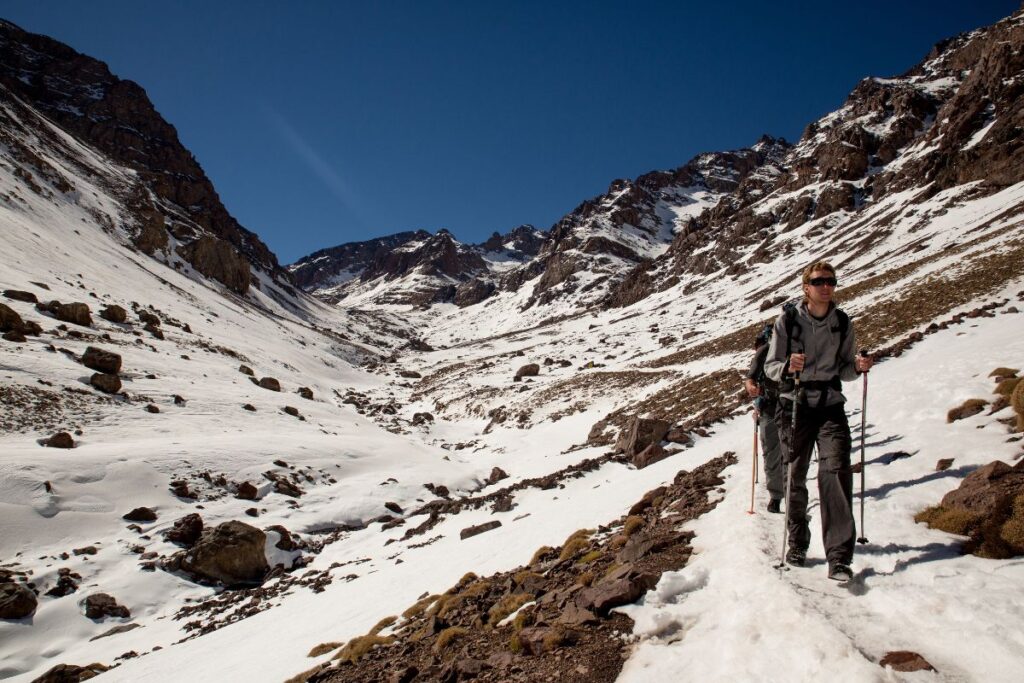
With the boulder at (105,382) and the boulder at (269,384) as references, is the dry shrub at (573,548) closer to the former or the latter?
the boulder at (105,382)

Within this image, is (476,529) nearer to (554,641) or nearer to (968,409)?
(554,641)

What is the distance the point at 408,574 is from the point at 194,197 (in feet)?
512

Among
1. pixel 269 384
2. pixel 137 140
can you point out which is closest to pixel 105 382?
pixel 269 384

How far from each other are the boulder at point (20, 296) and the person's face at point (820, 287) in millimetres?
43255

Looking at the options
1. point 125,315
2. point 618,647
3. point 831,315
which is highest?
point 125,315

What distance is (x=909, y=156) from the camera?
9381 cm

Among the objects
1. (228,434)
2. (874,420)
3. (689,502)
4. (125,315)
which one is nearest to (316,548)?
(228,434)

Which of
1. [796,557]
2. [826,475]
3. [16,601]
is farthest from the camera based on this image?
[16,601]

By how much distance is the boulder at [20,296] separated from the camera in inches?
1201

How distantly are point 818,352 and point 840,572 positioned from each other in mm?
2111

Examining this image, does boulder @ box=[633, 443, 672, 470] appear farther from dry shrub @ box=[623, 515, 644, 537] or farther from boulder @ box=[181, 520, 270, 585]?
boulder @ box=[181, 520, 270, 585]

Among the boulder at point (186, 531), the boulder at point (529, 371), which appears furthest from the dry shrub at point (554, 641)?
the boulder at point (529, 371)

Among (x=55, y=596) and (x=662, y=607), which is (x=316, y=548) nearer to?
(x=55, y=596)

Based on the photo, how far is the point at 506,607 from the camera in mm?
6293
